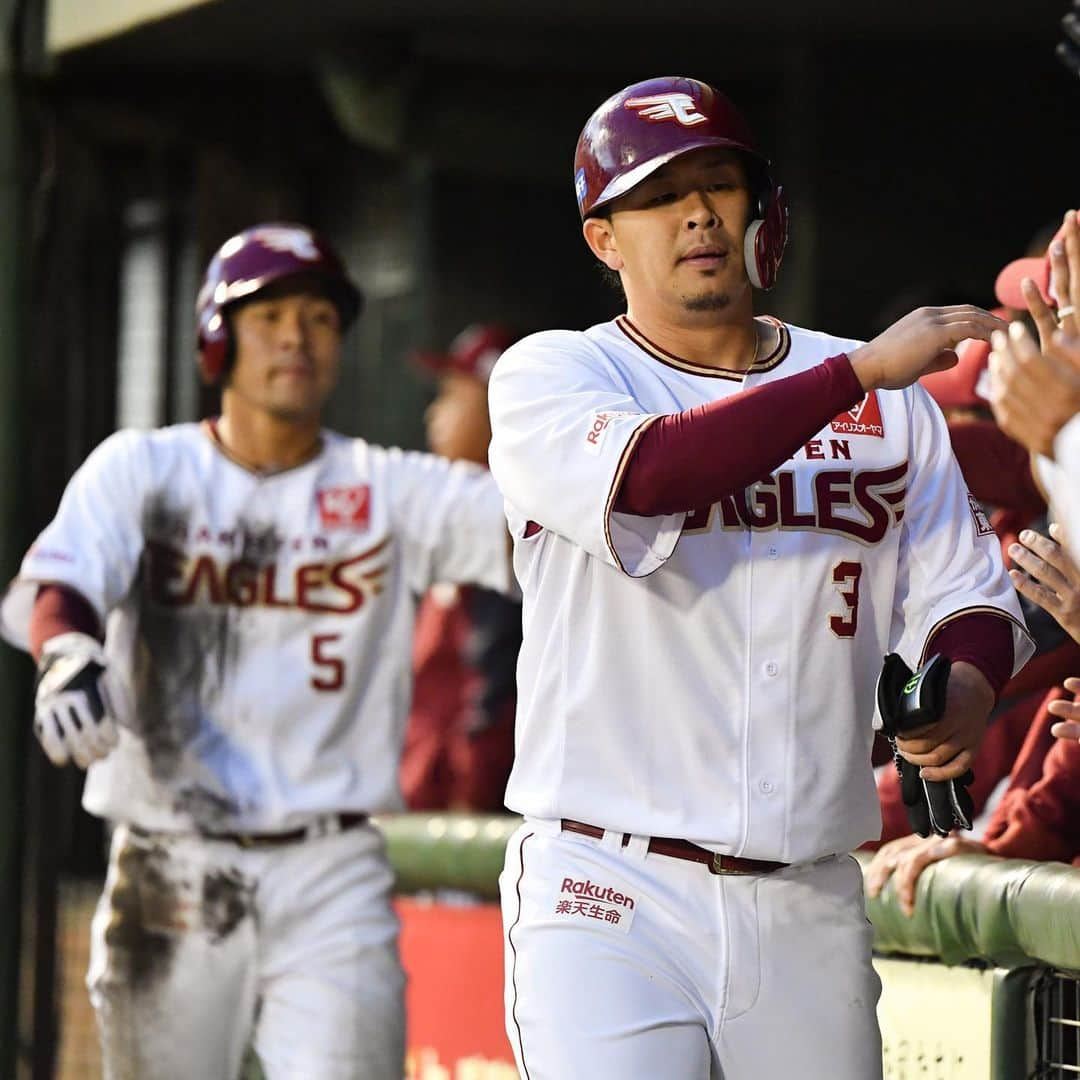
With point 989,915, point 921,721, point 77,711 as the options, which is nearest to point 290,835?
point 77,711

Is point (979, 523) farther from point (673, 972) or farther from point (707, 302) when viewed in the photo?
point (673, 972)

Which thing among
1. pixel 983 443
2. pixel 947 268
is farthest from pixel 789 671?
pixel 947 268

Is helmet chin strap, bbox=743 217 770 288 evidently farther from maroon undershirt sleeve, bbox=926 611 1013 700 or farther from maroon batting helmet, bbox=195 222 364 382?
maroon batting helmet, bbox=195 222 364 382

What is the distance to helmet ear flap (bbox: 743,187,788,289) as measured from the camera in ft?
11.1

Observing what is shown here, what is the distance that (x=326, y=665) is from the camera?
5.05 metres

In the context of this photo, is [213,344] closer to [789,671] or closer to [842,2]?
[789,671]

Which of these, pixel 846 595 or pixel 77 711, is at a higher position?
pixel 846 595

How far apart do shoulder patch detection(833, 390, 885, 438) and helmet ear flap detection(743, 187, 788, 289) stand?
0.75 ft

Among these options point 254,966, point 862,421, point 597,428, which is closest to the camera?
point 597,428

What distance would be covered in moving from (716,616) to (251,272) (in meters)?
2.28

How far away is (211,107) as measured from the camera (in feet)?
33.3

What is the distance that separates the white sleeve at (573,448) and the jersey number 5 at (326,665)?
1.78 meters

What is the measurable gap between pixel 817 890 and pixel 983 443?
1245 millimetres

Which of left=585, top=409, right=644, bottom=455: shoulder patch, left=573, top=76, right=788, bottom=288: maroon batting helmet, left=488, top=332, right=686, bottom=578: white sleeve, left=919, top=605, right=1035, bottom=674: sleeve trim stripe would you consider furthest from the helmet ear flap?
left=919, top=605, right=1035, bottom=674: sleeve trim stripe
